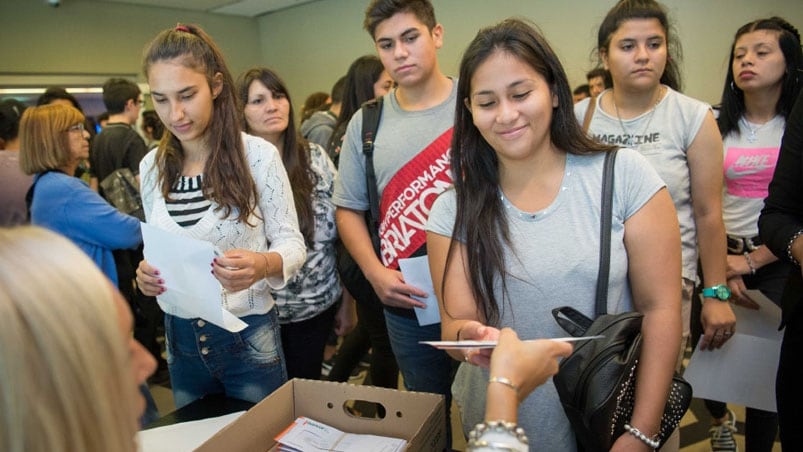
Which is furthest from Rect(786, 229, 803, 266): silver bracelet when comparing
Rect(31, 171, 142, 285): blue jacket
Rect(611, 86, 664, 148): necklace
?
Rect(31, 171, 142, 285): blue jacket

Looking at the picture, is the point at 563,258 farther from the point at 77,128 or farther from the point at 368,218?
the point at 77,128

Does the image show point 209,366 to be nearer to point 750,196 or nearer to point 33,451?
point 33,451

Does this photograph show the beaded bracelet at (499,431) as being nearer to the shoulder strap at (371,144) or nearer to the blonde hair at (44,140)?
the shoulder strap at (371,144)

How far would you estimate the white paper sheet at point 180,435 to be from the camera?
1107mm

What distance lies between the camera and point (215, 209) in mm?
1430

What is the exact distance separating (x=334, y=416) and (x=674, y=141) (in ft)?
3.92

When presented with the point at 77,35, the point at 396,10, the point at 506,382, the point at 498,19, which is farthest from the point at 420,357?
the point at 77,35

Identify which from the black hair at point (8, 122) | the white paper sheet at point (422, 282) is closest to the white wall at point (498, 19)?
the white paper sheet at point (422, 282)

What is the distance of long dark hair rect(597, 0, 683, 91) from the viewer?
5.62ft

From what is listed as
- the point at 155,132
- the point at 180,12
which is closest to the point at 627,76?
the point at 155,132

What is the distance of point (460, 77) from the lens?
4.15ft

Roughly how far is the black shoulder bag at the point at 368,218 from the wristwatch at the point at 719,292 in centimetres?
102

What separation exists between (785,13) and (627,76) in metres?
4.04

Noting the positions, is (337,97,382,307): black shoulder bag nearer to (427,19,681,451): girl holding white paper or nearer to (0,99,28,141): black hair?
(427,19,681,451): girl holding white paper
